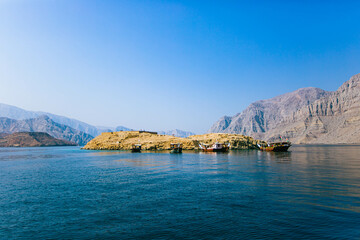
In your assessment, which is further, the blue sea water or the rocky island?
the rocky island

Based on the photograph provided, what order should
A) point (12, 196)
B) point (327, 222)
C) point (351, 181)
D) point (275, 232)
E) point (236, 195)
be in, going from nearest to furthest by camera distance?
point (275, 232)
point (327, 222)
point (236, 195)
point (12, 196)
point (351, 181)

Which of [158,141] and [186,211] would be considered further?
[158,141]

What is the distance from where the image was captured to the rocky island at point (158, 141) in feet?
442

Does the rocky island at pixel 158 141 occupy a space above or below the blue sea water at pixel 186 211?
above

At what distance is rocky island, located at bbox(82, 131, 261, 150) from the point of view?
442ft

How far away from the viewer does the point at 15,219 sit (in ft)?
63.2

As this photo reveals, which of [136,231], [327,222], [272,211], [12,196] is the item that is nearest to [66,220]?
[136,231]

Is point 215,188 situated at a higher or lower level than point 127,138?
lower

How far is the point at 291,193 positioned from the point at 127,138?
14560 centimetres

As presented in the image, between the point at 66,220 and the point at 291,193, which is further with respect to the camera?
the point at 291,193

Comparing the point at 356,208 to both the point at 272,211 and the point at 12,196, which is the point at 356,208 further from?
the point at 12,196

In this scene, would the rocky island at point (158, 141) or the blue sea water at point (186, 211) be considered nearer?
the blue sea water at point (186, 211)

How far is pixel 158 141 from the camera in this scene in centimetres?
14400

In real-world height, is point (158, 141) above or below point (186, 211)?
above
